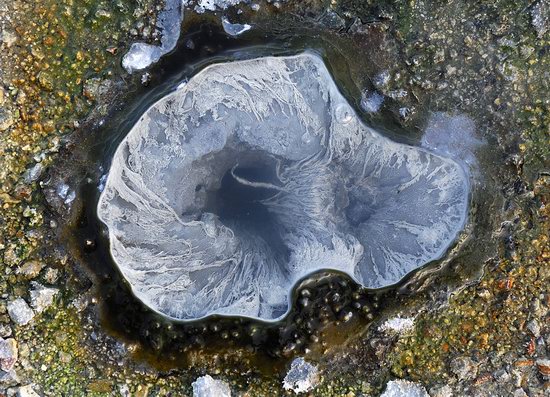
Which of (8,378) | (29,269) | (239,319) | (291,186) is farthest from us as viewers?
(291,186)

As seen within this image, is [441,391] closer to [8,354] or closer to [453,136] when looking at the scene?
[453,136]

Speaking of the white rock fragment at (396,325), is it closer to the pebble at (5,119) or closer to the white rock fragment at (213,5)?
the white rock fragment at (213,5)

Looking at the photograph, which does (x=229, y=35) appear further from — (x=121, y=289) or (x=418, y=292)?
(x=418, y=292)

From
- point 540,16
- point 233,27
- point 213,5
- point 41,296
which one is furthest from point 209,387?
point 540,16

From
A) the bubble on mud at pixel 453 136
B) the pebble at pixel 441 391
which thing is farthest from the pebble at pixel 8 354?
the bubble on mud at pixel 453 136

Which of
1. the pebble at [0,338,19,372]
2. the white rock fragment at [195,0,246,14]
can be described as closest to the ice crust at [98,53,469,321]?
the white rock fragment at [195,0,246,14]

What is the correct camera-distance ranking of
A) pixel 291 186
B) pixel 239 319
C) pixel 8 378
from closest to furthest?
pixel 8 378 < pixel 239 319 < pixel 291 186

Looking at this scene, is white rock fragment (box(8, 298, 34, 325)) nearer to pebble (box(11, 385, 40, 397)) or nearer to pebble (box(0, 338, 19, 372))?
pebble (box(0, 338, 19, 372))
